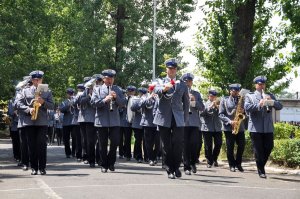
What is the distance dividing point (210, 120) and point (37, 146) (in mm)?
5542

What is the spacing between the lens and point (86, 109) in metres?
16.8

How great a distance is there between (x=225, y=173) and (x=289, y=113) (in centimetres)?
4665

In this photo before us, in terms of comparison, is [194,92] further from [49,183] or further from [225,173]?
[49,183]

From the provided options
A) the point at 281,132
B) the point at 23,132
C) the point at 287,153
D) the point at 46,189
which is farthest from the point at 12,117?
the point at 281,132

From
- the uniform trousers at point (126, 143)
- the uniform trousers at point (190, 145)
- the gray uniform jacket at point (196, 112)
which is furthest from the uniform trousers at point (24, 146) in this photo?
the uniform trousers at point (126, 143)

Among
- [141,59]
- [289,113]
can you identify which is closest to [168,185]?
[141,59]

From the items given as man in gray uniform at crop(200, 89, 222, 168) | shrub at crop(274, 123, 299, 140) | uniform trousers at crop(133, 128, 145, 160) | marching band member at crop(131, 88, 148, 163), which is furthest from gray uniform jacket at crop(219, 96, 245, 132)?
shrub at crop(274, 123, 299, 140)

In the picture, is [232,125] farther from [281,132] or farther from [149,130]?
[281,132]

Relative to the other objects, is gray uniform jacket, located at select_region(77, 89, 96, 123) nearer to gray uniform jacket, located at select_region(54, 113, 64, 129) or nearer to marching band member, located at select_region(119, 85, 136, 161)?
marching band member, located at select_region(119, 85, 136, 161)

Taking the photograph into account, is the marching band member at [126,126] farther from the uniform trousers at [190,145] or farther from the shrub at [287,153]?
the shrub at [287,153]

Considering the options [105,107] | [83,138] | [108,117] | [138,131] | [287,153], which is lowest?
[287,153]

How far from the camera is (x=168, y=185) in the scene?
1133 centimetres

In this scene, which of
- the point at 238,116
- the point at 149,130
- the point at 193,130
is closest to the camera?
the point at 193,130

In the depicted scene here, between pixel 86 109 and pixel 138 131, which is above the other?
pixel 86 109
